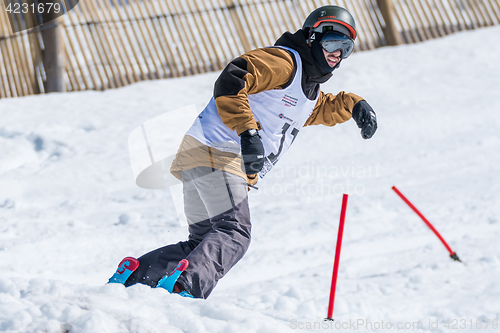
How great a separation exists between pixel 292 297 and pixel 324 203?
4.76ft

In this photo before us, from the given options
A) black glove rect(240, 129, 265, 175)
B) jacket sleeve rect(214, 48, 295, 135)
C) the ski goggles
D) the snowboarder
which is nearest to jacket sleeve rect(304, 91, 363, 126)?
the snowboarder

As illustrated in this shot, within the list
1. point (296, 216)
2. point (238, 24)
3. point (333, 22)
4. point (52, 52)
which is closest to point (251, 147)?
point (333, 22)

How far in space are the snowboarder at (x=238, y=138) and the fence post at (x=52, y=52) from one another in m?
4.63

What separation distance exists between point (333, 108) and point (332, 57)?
15.6 inches

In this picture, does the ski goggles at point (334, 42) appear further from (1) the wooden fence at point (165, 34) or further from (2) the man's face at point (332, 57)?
(1) the wooden fence at point (165, 34)

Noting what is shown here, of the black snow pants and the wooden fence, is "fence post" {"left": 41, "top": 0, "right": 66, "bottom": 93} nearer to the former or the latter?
the wooden fence

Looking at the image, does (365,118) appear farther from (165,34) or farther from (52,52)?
→ (52,52)

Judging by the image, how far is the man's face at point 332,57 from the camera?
201cm

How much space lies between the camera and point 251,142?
1.81m

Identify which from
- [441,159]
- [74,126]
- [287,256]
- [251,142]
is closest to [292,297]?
[287,256]

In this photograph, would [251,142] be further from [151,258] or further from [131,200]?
[131,200]

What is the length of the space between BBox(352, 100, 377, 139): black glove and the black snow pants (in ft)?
2.36

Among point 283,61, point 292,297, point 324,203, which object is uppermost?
point 283,61

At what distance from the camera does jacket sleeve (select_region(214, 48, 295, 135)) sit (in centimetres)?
182
